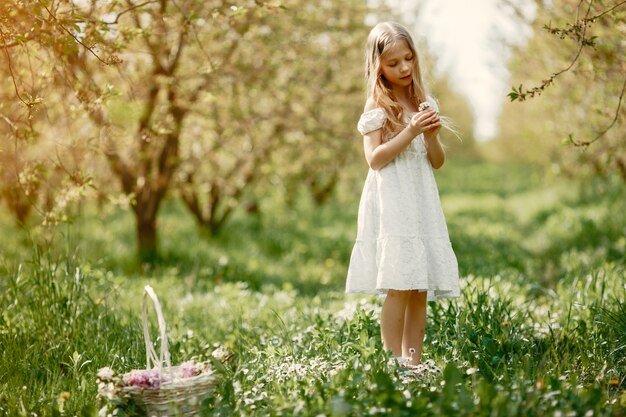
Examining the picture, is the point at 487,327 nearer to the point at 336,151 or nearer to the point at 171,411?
the point at 171,411

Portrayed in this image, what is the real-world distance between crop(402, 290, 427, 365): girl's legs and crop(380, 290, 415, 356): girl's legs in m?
0.10

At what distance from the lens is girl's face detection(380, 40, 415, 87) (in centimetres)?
376

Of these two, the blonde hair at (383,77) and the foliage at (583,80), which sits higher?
the foliage at (583,80)

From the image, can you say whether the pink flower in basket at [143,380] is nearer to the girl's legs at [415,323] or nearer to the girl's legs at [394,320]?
the girl's legs at [394,320]

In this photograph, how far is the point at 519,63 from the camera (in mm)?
9359

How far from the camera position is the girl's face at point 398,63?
3.76 metres

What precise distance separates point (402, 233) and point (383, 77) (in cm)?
93

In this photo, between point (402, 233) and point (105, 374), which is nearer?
point (105, 374)

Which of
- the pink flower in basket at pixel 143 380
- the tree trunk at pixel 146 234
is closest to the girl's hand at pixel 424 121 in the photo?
the pink flower in basket at pixel 143 380

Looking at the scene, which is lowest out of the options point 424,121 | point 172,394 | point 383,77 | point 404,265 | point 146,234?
point 172,394

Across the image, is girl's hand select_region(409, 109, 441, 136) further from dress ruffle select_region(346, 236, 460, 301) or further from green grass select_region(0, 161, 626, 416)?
green grass select_region(0, 161, 626, 416)

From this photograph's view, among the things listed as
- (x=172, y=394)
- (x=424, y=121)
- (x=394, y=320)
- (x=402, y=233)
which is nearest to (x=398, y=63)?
(x=424, y=121)

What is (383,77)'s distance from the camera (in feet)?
12.9

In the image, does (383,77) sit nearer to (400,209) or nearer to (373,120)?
(373,120)
